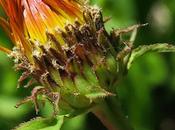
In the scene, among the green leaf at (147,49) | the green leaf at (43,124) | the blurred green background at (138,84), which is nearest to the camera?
the green leaf at (43,124)

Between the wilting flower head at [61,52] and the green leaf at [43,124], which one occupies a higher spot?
the wilting flower head at [61,52]

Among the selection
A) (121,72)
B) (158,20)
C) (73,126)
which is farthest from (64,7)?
(158,20)

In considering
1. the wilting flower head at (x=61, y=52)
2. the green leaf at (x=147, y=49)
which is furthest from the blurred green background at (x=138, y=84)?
the wilting flower head at (x=61, y=52)

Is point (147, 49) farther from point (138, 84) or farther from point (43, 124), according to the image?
point (138, 84)

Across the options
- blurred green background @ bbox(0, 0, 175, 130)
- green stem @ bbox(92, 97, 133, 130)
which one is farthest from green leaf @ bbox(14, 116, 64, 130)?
blurred green background @ bbox(0, 0, 175, 130)

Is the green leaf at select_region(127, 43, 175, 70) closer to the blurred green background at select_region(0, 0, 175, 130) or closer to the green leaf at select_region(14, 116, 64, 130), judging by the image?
the green leaf at select_region(14, 116, 64, 130)

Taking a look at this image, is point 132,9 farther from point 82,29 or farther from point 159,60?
point 82,29

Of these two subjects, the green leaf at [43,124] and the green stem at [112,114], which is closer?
the green leaf at [43,124]

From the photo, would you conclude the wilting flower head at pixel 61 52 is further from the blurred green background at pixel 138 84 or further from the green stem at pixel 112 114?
the blurred green background at pixel 138 84
